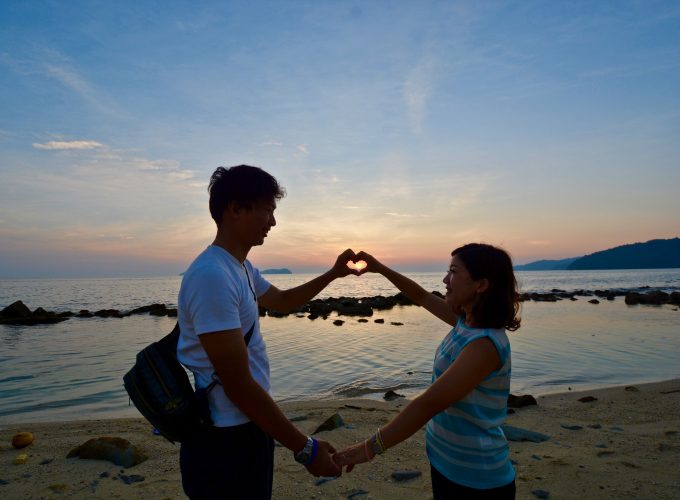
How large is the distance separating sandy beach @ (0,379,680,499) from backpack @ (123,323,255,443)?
110 inches

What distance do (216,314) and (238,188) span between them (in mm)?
811

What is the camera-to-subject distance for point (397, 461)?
211 inches

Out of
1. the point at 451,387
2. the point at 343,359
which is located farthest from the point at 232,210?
A: the point at 343,359

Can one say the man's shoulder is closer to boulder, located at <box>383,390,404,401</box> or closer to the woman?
the woman

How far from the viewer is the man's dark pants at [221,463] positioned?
234 centimetres

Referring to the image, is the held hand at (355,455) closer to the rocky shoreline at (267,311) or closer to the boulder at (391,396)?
the boulder at (391,396)

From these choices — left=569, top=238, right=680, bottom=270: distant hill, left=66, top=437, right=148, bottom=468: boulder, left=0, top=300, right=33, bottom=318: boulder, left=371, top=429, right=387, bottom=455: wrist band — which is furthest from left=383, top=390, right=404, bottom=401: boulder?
left=569, top=238, right=680, bottom=270: distant hill

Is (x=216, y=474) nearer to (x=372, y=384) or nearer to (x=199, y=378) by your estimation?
(x=199, y=378)

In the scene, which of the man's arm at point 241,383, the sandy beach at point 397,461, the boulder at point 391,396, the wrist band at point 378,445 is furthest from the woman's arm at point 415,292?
the boulder at point 391,396

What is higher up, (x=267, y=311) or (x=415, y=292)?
(x=415, y=292)

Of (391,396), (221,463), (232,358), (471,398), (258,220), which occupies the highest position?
(258,220)

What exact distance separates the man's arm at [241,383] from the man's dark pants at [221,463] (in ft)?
0.51

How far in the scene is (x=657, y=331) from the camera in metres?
17.5

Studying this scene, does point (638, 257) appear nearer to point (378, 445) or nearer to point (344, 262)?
point (344, 262)
